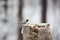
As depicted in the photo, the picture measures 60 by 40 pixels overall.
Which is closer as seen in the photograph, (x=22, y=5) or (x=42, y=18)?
(x=42, y=18)

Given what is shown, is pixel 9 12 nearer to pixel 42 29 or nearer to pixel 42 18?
pixel 42 18

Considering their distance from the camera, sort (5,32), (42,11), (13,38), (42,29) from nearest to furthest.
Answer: (42,29), (13,38), (5,32), (42,11)

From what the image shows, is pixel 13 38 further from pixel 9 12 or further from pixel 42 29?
pixel 42 29

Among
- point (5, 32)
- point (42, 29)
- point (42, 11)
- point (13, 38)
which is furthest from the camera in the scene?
point (42, 11)

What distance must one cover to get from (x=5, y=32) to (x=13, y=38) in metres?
0.37

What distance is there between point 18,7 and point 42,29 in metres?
2.74

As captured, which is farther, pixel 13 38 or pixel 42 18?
pixel 42 18

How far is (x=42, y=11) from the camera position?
11.5ft

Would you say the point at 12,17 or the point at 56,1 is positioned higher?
the point at 56,1

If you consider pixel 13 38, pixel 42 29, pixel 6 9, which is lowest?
pixel 13 38

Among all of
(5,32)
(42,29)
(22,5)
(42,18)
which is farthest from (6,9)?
(42,29)

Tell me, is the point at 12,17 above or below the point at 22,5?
below

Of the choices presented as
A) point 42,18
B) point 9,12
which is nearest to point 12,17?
point 9,12

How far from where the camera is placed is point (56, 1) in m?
3.54
